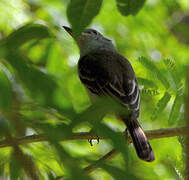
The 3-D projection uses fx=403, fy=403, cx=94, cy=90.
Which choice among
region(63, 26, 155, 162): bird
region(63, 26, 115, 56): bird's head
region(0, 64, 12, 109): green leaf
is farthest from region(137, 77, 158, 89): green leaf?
region(63, 26, 115, 56): bird's head

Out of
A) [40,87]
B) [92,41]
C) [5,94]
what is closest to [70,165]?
[40,87]

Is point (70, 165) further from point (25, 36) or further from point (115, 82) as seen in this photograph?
point (115, 82)

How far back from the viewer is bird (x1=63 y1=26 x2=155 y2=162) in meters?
4.28

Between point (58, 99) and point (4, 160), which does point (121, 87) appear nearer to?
point (4, 160)

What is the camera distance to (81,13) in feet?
7.75

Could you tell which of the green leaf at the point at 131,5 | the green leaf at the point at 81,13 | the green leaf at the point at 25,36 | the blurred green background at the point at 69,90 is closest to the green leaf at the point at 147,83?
the blurred green background at the point at 69,90

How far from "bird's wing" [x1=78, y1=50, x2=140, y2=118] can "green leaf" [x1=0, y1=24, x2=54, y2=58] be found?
270 cm

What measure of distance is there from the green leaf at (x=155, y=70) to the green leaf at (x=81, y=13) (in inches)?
59.2

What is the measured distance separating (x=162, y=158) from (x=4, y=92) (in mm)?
3844

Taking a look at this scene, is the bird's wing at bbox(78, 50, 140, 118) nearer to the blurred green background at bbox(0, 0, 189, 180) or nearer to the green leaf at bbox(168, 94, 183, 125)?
the blurred green background at bbox(0, 0, 189, 180)

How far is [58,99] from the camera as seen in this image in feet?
6.19

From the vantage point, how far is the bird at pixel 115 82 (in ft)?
14.0

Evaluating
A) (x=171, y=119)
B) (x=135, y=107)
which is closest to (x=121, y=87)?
(x=135, y=107)

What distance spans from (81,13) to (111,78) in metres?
3.15
